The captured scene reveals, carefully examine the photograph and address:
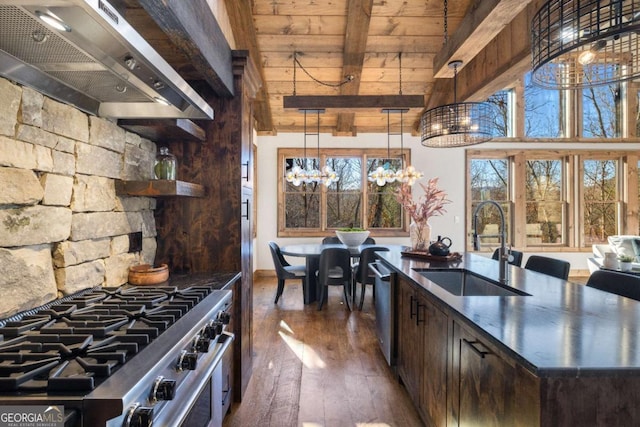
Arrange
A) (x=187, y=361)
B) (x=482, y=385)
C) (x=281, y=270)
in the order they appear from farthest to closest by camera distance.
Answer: (x=281, y=270) < (x=482, y=385) < (x=187, y=361)

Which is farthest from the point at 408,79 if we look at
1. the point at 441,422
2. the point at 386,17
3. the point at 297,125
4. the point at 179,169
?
the point at 441,422

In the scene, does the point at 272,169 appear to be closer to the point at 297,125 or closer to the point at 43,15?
the point at 297,125

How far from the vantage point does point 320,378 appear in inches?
102

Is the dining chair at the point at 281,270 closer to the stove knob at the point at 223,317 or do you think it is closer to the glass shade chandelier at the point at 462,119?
the glass shade chandelier at the point at 462,119

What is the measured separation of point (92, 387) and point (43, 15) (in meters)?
0.96

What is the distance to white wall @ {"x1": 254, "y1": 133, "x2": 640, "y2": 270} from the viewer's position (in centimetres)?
645

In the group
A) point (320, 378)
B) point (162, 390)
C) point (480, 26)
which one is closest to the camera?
point (162, 390)

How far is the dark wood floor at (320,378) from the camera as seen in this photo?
6.90 feet

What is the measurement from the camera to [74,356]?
0.90 meters

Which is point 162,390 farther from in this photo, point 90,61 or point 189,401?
point 90,61

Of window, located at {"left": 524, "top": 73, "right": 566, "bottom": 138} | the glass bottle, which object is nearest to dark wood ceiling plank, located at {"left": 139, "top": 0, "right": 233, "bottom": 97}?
the glass bottle

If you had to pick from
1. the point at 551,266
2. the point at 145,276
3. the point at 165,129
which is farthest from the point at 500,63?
the point at 145,276

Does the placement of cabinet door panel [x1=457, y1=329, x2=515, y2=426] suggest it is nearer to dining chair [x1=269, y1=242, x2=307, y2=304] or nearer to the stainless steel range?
the stainless steel range

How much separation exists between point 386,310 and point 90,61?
2.36m
